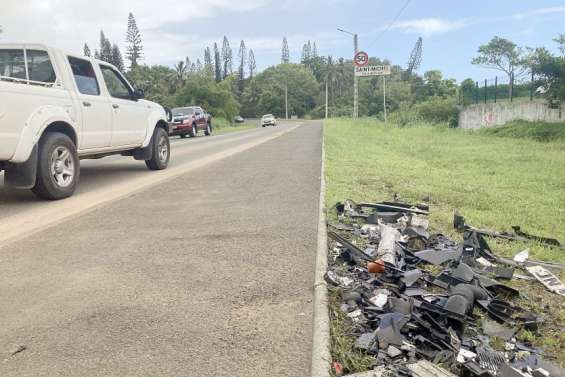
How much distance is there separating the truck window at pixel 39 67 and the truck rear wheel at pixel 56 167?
3.21 ft

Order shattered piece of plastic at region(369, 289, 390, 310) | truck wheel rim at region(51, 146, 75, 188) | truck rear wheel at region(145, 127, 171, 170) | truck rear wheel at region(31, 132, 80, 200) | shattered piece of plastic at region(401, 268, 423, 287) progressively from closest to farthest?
shattered piece of plastic at region(369, 289, 390, 310), shattered piece of plastic at region(401, 268, 423, 287), truck rear wheel at region(31, 132, 80, 200), truck wheel rim at region(51, 146, 75, 188), truck rear wheel at region(145, 127, 171, 170)

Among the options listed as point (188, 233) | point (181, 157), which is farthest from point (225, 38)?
point (188, 233)

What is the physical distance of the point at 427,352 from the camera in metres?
2.57

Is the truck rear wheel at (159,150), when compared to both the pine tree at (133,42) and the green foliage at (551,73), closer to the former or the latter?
the green foliage at (551,73)

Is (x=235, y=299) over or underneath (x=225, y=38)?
underneath

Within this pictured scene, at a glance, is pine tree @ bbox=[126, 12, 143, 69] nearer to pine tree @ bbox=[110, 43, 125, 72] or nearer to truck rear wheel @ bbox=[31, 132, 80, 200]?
pine tree @ bbox=[110, 43, 125, 72]

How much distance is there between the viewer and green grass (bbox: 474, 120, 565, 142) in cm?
2048

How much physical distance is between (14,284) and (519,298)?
3.78 metres

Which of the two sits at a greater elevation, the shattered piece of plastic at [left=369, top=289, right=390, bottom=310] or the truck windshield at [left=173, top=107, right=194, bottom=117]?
the truck windshield at [left=173, top=107, right=194, bottom=117]

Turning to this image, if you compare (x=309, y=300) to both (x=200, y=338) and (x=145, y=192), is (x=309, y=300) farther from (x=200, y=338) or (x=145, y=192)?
(x=145, y=192)

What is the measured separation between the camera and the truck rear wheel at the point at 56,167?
632 cm

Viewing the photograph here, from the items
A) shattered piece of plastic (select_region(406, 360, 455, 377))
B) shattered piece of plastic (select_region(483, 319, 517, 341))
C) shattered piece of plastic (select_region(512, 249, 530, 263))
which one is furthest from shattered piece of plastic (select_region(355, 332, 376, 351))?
shattered piece of plastic (select_region(512, 249, 530, 263))

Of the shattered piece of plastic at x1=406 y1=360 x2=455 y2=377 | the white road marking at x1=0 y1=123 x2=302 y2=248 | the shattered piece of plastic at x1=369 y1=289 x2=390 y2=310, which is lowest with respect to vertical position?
the shattered piece of plastic at x1=406 y1=360 x2=455 y2=377

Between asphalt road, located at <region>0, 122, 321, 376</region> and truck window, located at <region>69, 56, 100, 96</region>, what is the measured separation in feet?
6.42
